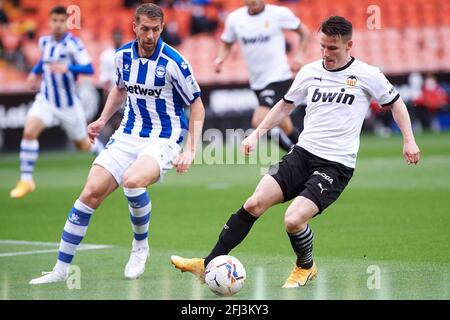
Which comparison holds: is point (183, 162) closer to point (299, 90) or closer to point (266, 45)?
point (299, 90)

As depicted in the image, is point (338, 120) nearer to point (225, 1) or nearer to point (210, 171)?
point (210, 171)

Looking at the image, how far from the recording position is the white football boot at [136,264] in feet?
27.1

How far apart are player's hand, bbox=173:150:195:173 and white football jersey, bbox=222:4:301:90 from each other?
266 inches

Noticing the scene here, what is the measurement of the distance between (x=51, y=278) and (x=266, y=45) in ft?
24.6

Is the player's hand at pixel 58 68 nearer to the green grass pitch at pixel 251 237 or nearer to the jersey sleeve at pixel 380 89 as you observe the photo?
the green grass pitch at pixel 251 237

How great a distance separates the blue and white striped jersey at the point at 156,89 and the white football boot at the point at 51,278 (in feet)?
4.54

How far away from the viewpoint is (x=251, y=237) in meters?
10.7

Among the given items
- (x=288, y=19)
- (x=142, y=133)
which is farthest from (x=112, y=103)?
(x=288, y=19)

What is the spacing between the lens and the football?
7.19m

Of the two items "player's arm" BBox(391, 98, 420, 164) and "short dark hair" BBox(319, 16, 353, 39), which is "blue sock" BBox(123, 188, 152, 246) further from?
"player's arm" BBox(391, 98, 420, 164)

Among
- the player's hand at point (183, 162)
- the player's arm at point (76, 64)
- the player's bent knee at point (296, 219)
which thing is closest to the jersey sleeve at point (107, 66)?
the player's arm at point (76, 64)

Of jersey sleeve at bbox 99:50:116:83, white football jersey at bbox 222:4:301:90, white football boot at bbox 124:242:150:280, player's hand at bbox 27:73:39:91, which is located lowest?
white football boot at bbox 124:242:150:280

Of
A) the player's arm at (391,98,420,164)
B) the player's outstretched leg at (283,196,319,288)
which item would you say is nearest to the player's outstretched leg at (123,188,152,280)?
the player's outstretched leg at (283,196,319,288)

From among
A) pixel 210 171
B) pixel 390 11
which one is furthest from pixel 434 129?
pixel 210 171
